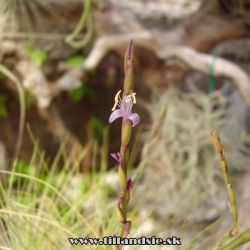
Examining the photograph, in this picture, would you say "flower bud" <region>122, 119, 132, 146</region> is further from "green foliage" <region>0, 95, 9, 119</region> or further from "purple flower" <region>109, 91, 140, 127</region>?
"green foliage" <region>0, 95, 9, 119</region>

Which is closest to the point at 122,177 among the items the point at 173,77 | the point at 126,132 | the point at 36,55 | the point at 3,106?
the point at 126,132

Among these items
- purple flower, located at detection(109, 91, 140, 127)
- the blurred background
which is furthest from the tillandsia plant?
the blurred background

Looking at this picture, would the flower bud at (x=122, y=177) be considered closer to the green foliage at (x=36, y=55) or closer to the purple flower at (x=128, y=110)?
the purple flower at (x=128, y=110)

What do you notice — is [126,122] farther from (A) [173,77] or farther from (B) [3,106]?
(B) [3,106]

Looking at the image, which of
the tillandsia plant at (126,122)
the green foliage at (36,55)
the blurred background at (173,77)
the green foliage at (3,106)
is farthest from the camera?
the green foliage at (3,106)

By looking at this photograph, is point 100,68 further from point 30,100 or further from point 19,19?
point 19,19

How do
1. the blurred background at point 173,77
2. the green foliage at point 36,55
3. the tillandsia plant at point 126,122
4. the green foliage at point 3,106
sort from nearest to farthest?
the tillandsia plant at point 126,122 < the blurred background at point 173,77 < the green foliage at point 36,55 < the green foliage at point 3,106

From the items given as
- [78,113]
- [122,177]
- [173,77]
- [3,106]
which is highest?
[122,177]

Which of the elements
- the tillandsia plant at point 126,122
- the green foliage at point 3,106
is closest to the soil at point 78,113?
the green foliage at point 3,106
